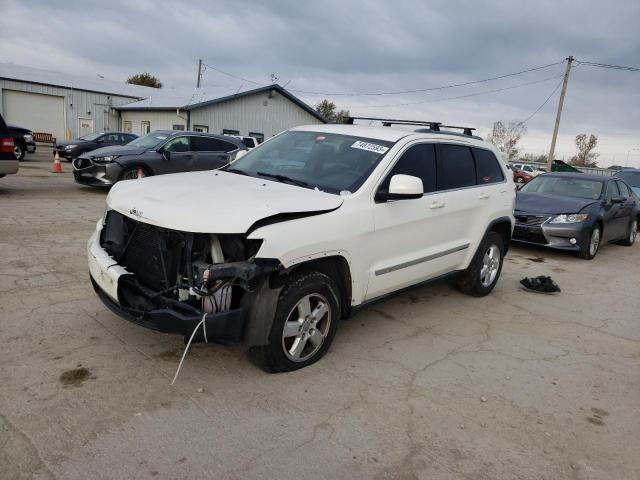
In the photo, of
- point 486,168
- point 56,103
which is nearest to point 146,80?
point 56,103

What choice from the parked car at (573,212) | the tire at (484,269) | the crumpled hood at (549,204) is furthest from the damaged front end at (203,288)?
the crumpled hood at (549,204)

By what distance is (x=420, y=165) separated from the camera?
15.1 ft

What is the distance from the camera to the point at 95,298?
4.74m

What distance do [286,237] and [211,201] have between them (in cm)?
60

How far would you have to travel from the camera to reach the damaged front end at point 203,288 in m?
3.07

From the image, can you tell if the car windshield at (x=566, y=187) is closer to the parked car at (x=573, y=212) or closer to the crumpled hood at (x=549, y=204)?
the parked car at (x=573, y=212)

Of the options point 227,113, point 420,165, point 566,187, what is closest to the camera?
point 420,165

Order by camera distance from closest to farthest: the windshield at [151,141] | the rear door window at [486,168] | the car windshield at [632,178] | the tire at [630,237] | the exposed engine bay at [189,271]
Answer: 1. the exposed engine bay at [189,271]
2. the rear door window at [486,168]
3. the tire at [630,237]
4. the windshield at [151,141]
5. the car windshield at [632,178]

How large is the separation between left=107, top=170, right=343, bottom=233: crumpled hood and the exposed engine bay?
0.42 ft

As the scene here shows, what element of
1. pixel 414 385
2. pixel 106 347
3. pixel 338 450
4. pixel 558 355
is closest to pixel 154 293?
pixel 106 347

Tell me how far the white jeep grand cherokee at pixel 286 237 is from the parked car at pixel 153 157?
751 cm

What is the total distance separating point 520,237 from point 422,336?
5143 mm

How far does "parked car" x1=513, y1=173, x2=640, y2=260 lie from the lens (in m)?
8.63

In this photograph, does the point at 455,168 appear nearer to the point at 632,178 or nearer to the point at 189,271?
the point at 189,271
